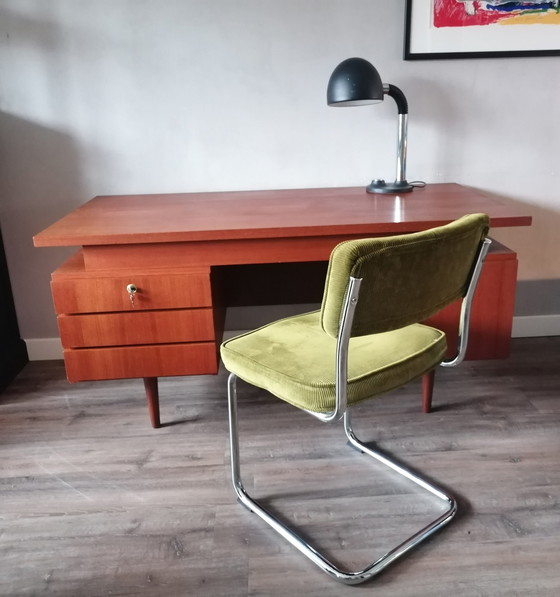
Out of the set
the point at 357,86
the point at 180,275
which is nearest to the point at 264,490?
the point at 180,275

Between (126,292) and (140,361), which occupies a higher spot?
(126,292)

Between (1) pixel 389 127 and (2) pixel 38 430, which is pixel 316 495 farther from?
Answer: (1) pixel 389 127

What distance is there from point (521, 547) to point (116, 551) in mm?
907

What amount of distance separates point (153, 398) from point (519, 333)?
5.15 ft

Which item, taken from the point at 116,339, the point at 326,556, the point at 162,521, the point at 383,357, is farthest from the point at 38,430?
the point at 383,357

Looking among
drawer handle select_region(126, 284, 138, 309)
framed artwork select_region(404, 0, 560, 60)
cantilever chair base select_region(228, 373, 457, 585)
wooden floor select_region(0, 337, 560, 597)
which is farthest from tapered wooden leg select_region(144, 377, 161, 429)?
framed artwork select_region(404, 0, 560, 60)

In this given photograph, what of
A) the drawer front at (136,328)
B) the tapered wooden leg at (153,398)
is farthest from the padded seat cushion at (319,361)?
the tapered wooden leg at (153,398)

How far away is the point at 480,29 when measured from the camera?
1.91m

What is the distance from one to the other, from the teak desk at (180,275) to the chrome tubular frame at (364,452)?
0.30 m

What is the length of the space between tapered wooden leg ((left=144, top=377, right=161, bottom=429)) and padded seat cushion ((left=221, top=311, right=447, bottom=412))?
484 mm

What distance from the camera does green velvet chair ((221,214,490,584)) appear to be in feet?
2.85

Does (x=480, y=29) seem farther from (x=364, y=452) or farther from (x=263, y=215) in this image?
(x=364, y=452)

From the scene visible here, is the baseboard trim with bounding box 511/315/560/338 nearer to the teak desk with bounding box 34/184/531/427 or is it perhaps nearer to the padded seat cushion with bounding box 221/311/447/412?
the teak desk with bounding box 34/184/531/427

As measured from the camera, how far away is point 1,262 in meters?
2.06
